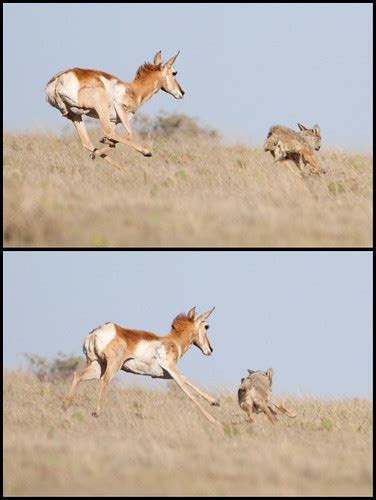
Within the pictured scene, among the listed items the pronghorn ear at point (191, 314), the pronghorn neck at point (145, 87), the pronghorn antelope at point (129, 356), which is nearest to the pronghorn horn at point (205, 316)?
the pronghorn ear at point (191, 314)

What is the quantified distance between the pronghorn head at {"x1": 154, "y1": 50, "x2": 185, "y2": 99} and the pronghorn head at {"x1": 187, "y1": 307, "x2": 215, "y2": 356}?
3.47 meters

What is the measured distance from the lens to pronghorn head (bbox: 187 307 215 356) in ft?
67.9

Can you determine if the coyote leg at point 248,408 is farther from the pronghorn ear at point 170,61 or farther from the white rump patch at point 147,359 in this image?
the pronghorn ear at point 170,61

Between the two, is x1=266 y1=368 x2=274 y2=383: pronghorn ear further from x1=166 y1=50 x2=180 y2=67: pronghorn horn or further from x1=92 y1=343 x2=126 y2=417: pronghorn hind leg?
x1=166 y1=50 x2=180 y2=67: pronghorn horn

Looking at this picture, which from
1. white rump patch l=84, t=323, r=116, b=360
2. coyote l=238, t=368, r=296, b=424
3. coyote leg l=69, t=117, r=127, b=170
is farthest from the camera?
coyote leg l=69, t=117, r=127, b=170

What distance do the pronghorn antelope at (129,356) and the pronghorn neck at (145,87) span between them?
3.57 meters

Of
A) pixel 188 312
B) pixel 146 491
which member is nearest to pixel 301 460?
pixel 146 491

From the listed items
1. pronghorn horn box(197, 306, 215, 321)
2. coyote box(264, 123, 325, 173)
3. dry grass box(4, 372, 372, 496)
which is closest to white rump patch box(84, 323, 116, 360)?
dry grass box(4, 372, 372, 496)

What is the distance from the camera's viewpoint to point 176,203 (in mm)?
19547

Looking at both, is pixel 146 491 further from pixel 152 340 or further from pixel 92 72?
pixel 92 72

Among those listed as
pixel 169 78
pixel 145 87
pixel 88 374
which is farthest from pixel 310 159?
pixel 88 374

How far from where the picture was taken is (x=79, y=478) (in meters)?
14.5

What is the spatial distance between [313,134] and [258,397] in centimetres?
456

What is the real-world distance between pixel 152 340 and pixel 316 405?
156 inches
